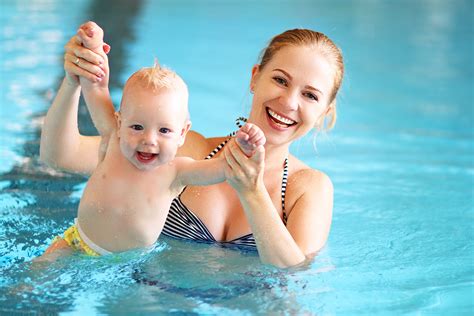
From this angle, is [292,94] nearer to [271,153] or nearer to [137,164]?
[271,153]

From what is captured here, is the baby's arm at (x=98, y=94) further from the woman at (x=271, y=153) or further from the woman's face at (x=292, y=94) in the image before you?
the woman's face at (x=292, y=94)

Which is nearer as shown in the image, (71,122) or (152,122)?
(152,122)

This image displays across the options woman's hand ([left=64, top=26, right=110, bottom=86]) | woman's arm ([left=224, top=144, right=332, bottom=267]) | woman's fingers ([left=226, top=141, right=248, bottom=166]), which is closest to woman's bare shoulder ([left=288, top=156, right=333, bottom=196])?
woman's arm ([left=224, top=144, right=332, bottom=267])

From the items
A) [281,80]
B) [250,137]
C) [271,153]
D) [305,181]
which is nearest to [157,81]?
[250,137]

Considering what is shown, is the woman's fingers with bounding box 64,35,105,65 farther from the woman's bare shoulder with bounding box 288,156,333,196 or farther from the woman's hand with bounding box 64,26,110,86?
the woman's bare shoulder with bounding box 288,156,333,196

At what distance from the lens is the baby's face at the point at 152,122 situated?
8.51 feet

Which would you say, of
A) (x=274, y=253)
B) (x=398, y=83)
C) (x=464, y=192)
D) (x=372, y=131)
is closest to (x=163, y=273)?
(x=274, y=253)

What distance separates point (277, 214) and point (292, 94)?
1.47 ft

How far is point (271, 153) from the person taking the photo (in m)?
3.19

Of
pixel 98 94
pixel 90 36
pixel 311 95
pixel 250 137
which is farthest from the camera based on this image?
pixel 311 95

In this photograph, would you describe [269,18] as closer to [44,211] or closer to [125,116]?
[44,211]

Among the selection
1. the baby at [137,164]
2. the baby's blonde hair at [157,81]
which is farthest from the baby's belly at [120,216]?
the baby's blonde hair at [157,81]

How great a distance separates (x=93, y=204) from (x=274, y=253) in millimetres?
621

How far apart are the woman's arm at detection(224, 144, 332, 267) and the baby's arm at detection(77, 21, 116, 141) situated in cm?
44
